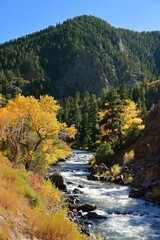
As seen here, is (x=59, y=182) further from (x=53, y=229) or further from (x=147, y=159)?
(x=53, y=229)

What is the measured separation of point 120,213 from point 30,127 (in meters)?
12.9

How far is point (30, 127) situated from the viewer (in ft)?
115

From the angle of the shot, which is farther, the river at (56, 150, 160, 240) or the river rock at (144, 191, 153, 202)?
the river rock at (144, 191, 153, 202)

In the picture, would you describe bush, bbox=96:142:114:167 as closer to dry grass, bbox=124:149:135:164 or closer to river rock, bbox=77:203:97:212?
dry grass, bbox=124:149:135:164

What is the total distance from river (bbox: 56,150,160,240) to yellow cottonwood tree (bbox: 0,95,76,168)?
5.56 meters

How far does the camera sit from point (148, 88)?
154 meters

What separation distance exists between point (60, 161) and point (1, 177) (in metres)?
52.2

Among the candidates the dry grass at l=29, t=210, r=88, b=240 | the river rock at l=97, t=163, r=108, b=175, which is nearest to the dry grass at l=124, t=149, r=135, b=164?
the river rock at l=97, t=163, r=108, b=175

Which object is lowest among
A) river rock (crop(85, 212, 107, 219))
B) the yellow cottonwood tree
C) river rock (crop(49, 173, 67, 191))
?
river rock (crop(85, 212, 107, 219))

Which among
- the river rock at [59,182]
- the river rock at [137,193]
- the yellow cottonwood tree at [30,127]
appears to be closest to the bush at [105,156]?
the yellow cottonwood tree at [30,127]

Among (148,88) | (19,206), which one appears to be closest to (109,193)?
(19,206)

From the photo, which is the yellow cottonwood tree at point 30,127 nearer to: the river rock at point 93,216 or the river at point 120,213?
the river at point 120,213

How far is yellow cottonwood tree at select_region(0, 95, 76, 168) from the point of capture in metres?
33.0

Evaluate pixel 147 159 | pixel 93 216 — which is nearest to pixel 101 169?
pixel 147 159
